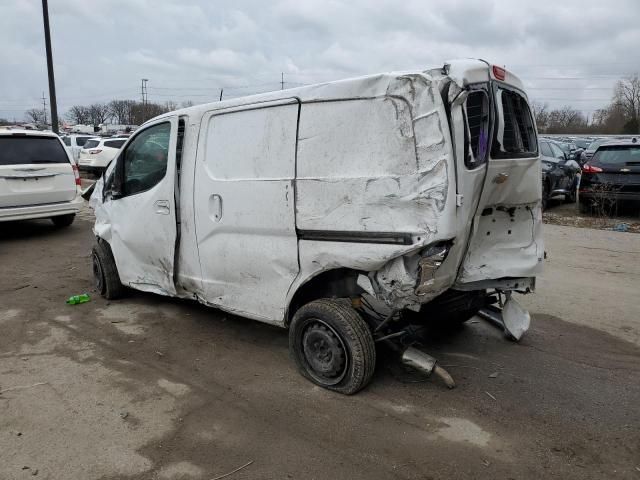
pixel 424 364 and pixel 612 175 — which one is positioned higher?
pixel 612 175

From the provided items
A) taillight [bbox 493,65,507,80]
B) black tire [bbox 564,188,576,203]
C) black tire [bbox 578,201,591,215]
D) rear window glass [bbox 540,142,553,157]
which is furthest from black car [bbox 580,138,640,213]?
taillight [bbox 493,65,507,80]

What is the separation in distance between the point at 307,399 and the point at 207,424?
68 centimetres

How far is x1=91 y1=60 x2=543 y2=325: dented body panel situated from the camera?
9.73ft

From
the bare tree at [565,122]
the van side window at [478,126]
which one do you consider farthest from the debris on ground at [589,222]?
the bare tree at [565,122]

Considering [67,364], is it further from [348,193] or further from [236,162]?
[348,193]

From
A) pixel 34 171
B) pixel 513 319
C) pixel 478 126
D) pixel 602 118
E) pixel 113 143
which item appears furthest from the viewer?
pixel 602 118

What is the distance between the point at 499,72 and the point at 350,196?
126cm


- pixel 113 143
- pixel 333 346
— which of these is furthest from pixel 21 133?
pixel 113 143

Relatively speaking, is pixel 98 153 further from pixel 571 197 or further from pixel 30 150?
pixel 571 197

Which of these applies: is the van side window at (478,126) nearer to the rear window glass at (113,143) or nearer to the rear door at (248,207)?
the rear door at (248,207)

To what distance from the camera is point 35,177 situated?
8.47 metres

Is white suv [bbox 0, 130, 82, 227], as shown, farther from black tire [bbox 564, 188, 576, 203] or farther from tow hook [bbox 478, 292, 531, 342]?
black tire [bbox 564, 188, 576, 203]

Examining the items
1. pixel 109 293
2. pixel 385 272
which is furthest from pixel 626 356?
pixel 109 293

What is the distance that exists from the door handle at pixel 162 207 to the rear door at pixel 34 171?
4.96m
